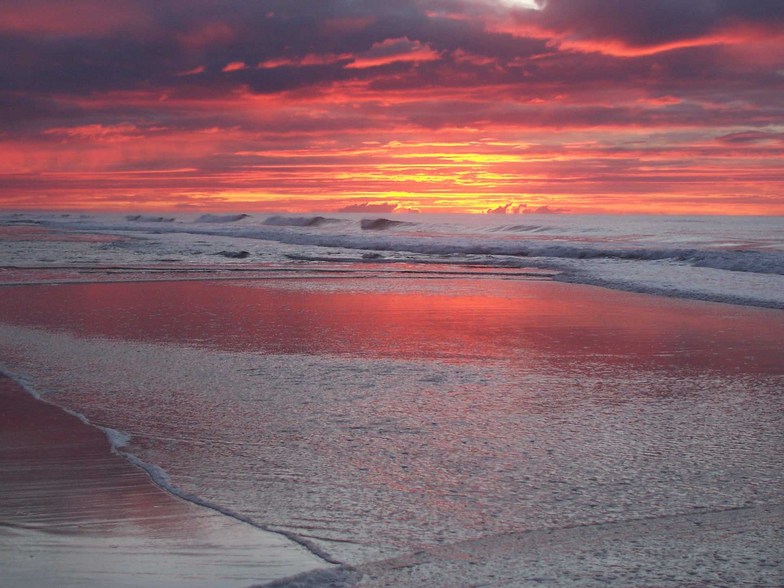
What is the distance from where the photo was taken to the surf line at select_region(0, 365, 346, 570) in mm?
3164

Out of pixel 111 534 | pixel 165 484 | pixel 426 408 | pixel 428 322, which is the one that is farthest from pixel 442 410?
pixel 428 322

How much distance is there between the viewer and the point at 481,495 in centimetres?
374

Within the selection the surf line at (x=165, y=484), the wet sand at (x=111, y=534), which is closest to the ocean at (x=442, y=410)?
the surf line at (x=165, y=484)

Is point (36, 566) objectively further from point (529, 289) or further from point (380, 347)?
point (529, 289)

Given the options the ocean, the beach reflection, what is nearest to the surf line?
the ocean

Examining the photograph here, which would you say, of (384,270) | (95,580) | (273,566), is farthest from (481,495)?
(384,270)

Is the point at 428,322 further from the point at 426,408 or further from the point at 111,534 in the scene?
the point at 111,534

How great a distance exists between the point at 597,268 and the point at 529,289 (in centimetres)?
492

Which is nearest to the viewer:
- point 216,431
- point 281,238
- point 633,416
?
point 216,431

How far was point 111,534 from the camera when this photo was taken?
128 inches

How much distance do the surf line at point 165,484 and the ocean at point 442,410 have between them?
0.06ft

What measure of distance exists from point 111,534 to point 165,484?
631 millimetres

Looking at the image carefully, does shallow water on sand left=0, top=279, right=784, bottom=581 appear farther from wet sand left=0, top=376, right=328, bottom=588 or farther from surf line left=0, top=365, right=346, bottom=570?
wet sand left=0, top=376, right=328, bottom=588

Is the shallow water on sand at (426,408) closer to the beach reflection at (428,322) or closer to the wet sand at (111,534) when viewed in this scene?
the beach reflection at (428,322)
